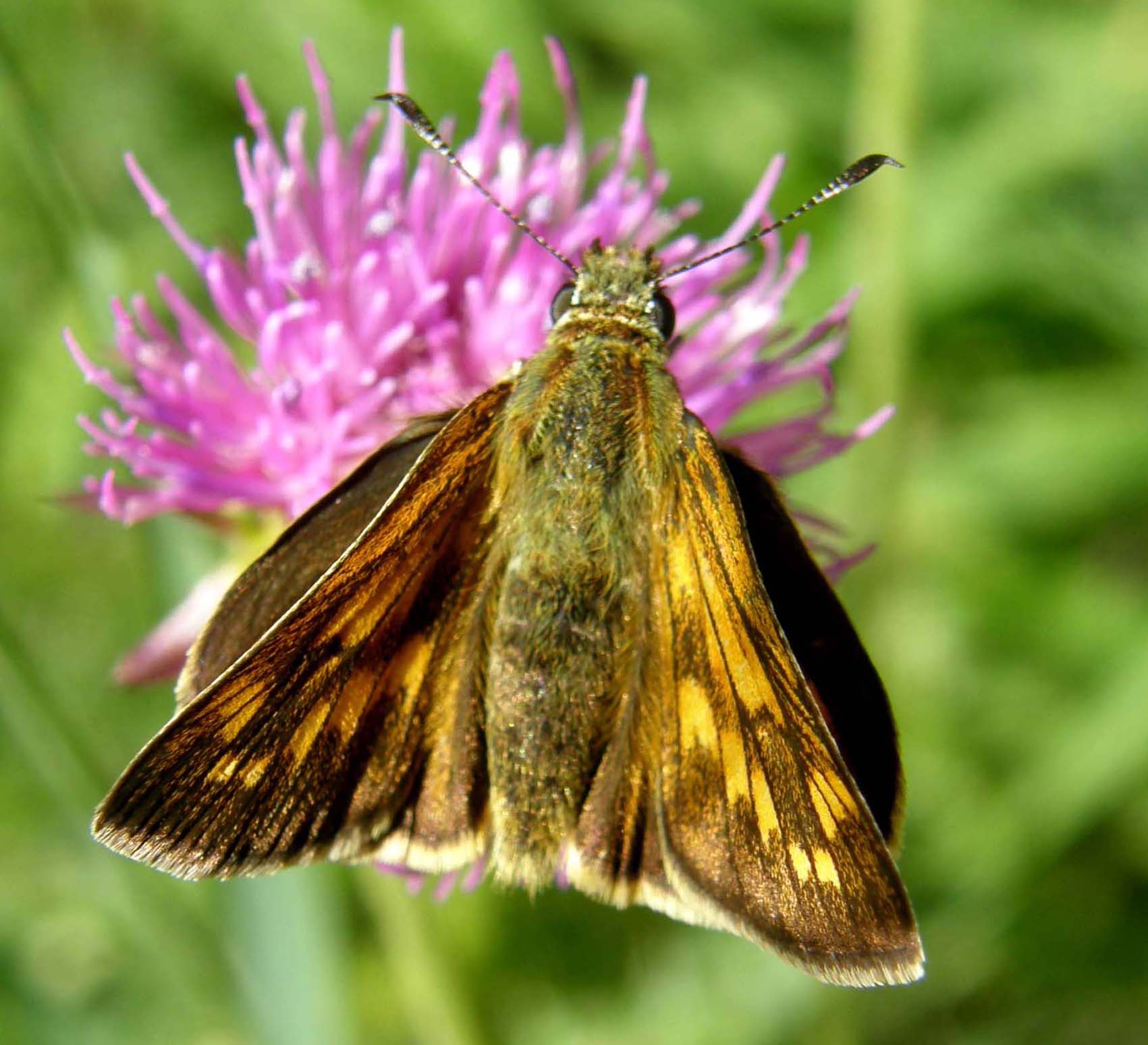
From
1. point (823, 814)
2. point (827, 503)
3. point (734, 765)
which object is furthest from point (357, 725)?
point (827, 503)

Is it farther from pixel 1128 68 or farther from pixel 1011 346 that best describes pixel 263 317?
pixel 1128 68

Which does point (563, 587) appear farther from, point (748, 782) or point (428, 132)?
point (428, 132)

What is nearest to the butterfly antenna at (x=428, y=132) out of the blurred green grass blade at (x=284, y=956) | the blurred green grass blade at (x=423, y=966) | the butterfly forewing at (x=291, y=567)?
the butterfly forewing at (x=291, y=567)

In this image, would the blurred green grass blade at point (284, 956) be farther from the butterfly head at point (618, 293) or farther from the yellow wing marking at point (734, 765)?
the butterfly head at point (618, 293)

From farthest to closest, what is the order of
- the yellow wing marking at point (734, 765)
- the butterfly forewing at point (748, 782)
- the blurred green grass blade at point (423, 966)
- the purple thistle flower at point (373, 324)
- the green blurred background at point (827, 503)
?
the green blurred background at point (827, 503), the blurred green grass blade at point (423, 966), the purple thistle flower at point (373, 324), the yellow wing marking at point (734, 765), the butterfly forewing at point (748, 782)

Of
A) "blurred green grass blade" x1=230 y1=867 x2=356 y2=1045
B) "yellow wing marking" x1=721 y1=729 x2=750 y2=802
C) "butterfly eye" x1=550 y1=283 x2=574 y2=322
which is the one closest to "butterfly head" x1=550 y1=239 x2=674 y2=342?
"butterfly eye" x1=550 y1=283 x2=574 y2=322

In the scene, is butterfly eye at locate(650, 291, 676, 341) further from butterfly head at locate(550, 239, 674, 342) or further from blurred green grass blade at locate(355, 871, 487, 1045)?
blurred green grass blade at locate(355, 871, 487, 1045)

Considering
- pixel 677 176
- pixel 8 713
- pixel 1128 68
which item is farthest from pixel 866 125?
pixel 8 713
